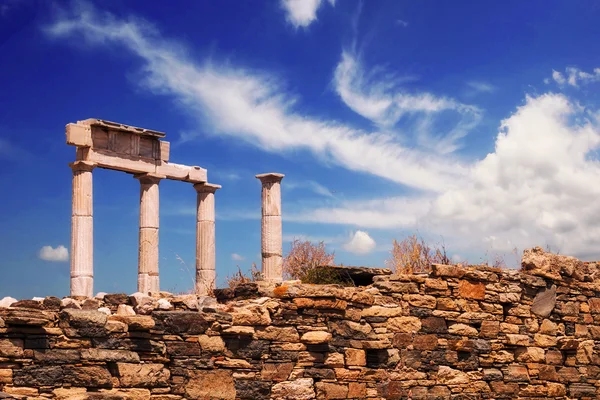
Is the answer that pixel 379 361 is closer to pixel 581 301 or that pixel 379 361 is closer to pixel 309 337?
pixel 309 337

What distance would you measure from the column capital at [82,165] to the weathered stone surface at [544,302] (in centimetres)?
1255

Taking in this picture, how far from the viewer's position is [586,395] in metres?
14.1

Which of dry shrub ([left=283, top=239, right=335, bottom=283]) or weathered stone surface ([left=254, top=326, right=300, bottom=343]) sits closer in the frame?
weathered stone surface ([left=254, top=326, right=300, bottom=343])

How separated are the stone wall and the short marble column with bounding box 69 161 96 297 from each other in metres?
7.63

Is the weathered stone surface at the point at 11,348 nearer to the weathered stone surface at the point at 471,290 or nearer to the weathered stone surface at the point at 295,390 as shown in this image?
the weathered stone surface at the point at 295,390

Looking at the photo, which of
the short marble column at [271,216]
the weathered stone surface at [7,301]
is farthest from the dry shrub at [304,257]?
the weathered stone surface at [7,301]

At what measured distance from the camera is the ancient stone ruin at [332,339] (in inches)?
359

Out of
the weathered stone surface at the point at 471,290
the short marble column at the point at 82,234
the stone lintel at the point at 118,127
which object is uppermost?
the stone lintel at the point at 118,127

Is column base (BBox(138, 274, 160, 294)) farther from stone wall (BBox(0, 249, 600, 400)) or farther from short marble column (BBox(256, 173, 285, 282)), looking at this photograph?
Result: stone wall (BBox(0, 249, 600, 400))

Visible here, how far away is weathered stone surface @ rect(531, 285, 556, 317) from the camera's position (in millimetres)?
13617

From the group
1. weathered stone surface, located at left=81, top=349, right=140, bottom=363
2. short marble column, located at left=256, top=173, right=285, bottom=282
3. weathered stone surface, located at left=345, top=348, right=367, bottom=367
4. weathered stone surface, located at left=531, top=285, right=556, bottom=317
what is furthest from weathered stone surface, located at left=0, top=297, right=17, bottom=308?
short marble column, located at left=256, top=173, right=285, bottom=282

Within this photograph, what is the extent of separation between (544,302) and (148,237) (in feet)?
40.2

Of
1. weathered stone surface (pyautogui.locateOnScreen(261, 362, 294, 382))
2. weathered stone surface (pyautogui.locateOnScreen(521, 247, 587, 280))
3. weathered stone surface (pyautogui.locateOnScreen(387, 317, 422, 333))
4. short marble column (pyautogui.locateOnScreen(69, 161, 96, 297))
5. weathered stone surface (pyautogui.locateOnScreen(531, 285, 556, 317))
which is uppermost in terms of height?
short marble column (pyautogui.locateOnScreen(69, 161, 96, 297))

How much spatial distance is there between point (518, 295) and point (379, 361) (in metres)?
3.21
